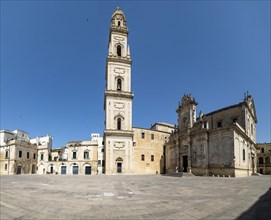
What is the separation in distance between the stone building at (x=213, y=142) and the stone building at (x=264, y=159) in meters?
21.1

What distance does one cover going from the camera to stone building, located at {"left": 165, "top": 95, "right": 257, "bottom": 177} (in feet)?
85.4

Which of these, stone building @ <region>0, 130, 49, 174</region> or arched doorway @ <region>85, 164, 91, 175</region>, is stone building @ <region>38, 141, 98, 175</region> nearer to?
arched doorway @ <region>85, 164, 91, 175</region>

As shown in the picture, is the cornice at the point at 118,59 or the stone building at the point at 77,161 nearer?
the cornice at the point at 118,59

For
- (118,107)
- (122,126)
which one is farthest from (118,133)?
(118,107)

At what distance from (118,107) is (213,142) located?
53.8 ft

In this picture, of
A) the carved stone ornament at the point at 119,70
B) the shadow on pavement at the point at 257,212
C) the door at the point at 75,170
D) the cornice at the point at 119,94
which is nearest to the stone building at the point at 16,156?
the door at the point at 75,170

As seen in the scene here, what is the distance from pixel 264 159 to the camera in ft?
177

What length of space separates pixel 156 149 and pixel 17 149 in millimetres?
30307

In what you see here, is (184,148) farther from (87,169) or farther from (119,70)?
(87,169)

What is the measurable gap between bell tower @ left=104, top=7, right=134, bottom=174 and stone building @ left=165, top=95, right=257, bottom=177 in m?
8.71

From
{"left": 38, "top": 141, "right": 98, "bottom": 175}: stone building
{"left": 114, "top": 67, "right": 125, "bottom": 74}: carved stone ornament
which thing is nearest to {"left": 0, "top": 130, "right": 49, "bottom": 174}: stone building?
{"left": 38, "top": 141, "right": 98, "bottom": 175}: stone building

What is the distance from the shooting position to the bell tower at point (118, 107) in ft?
112

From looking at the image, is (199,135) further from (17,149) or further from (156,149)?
(17,149)

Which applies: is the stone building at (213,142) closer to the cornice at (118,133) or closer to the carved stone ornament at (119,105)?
the cornice at (118,133)
